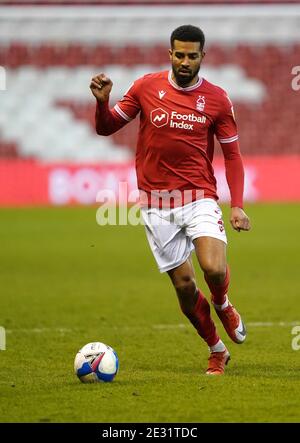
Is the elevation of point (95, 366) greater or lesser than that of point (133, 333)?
greater

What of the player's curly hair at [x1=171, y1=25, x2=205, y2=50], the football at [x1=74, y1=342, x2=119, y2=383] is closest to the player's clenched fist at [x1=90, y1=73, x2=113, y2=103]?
the player's curly hair at [x1=171, y1=25, x2=205, y2=50]

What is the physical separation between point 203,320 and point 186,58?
180cm

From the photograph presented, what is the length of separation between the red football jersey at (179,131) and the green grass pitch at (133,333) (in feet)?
4.37

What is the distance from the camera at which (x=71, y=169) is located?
23375 mm

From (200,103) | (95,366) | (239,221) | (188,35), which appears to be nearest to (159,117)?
(200,103)

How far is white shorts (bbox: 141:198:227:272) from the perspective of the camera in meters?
6.85

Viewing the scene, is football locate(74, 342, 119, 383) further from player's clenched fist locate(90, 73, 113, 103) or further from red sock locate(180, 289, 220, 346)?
player's clenched fist locate(90, 73, 113, 103)

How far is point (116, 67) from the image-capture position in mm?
29797

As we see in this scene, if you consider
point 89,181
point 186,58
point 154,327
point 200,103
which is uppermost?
point 186,58

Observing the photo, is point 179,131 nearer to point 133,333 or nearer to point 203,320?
point 203,320

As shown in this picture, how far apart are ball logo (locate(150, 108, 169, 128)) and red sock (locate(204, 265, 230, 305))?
1076 mm

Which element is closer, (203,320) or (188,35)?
(188,35)

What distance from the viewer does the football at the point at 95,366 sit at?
6484 mm

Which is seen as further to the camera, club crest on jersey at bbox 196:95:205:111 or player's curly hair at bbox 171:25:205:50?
club crest on jersey at bbox 196:95:205:111
